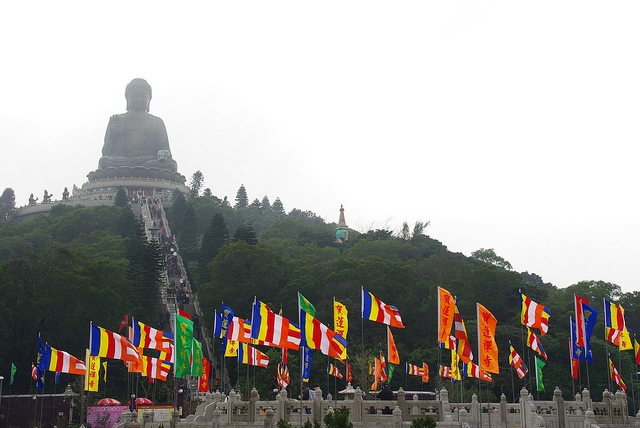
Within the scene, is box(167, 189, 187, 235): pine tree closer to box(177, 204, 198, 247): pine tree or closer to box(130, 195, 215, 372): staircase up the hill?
box(130, 195, 215, 372): staircase up the hill

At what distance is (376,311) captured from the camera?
2966 centimetres

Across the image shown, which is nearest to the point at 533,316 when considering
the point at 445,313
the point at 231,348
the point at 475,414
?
the point at 445,313

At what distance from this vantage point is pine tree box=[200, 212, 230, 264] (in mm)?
70812

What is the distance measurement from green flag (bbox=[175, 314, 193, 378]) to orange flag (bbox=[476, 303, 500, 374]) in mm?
10475

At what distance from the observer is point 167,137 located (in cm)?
11381

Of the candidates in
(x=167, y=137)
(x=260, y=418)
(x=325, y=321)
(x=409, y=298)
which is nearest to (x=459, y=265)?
(x=409, y=298)

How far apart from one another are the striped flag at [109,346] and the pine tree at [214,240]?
40.7 meters

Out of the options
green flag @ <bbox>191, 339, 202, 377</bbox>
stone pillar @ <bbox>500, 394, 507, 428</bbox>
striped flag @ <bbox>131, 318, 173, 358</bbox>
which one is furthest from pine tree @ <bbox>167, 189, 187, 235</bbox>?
stone pillar @ <bbox>500, 394, 507, 428</bbox>

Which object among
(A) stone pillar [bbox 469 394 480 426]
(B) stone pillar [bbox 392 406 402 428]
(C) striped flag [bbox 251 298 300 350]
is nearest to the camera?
(B) stone pillar [bbox 392 406 402 428]

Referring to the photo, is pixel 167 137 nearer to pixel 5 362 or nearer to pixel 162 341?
pixel 5 362

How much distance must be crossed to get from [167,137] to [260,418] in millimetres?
90159

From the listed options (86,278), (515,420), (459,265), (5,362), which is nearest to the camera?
(515,420)

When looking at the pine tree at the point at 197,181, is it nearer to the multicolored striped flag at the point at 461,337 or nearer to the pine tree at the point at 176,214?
the pine tree at the point at 176,214

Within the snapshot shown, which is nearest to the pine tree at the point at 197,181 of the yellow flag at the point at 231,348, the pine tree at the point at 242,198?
the pine tree at the point at 242,198
